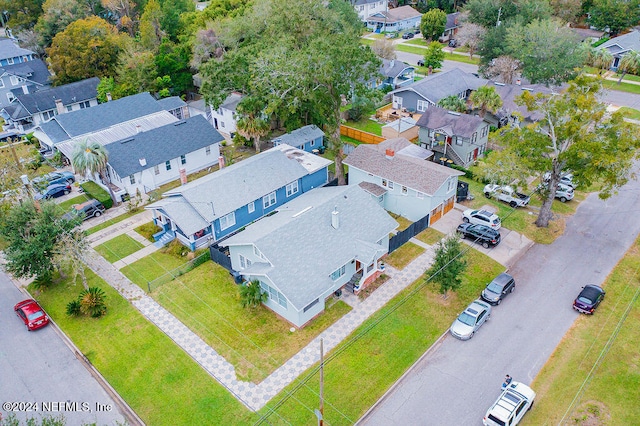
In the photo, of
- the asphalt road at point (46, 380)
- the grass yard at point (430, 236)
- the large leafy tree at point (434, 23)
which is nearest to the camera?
the asphalt road at point (46, 380)

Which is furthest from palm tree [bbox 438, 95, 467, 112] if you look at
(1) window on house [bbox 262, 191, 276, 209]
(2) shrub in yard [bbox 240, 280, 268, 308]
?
(2) shrub in yard [bbox 240, 280, 268, 308]

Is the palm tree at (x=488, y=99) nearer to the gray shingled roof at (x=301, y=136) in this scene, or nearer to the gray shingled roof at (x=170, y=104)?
the gray shingled roof at (x=301, y=136)

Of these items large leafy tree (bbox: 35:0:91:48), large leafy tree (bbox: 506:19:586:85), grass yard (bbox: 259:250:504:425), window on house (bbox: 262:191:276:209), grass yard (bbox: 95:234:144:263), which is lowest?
grass yard (bbox: 259:250:504:425)

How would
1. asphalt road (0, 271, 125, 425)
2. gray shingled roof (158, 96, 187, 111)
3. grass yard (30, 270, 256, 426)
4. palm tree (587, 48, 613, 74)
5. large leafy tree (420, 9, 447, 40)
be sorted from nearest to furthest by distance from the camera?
grass yard (30, 270, 256, 426) → asphalt road (0, 271, 125, 425) → gray shingled roof (158, 96, 187, 111) → palm tree (587, 48, 613, 74) → large leafy tree (420, 9, 447, 40)

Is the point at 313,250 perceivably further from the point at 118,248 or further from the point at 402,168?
the point at 118,248

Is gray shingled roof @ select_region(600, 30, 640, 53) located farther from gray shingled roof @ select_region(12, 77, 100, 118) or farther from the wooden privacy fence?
gray shingled roof @ select_region(12, 77, 100, 118)

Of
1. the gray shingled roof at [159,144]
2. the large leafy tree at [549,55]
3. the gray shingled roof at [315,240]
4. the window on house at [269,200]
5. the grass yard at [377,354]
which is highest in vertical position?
the large leafy tree at [549,55]

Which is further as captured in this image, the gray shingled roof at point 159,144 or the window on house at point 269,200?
the gray shingled roof at point 159,144

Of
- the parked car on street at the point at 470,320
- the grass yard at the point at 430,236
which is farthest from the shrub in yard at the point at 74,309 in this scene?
the grass yard at the point at 430,236
